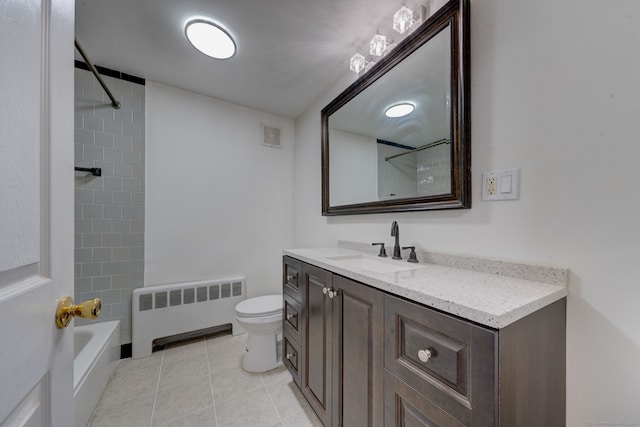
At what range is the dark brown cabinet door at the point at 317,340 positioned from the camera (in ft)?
3.67

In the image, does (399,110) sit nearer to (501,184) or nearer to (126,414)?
(501,184)

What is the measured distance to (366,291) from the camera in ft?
2.89

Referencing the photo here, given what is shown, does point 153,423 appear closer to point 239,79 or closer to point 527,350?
point 527,350

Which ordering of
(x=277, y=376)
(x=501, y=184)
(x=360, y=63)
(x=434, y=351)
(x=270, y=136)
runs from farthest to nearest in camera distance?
(x=270, y=136)
(x=277, y=376)
(x=360, y=63)
(x=501, y=184)
(x=434, y=351)

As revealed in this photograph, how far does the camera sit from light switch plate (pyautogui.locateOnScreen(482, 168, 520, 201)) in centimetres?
87

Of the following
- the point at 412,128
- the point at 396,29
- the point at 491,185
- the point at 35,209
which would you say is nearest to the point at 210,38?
the point at 396,29

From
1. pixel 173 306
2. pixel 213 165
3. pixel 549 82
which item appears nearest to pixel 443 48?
pixel 549 82

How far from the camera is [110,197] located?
6.04ft

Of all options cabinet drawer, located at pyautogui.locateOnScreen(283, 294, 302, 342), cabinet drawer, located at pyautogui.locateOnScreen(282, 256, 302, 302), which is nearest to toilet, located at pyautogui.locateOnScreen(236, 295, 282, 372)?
cabinet drawer, located at pyautogui.locateOnScreen(283, 294, 302, 342)

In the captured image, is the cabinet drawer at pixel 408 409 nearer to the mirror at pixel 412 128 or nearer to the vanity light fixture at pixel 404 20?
the mirror at pixel 412 128

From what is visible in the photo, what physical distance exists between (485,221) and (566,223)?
9.4 inches

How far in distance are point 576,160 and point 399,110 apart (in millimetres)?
858

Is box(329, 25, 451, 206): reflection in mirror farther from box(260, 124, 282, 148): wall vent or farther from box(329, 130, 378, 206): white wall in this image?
box(260, 124, 282, 148): wall vent

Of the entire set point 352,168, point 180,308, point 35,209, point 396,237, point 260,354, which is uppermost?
point 352,168
